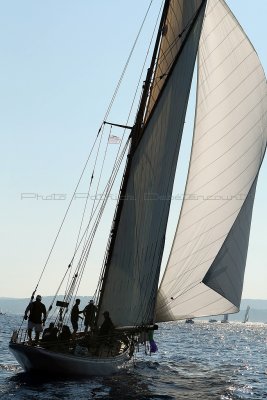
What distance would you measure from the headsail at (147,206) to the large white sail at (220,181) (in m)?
0.93

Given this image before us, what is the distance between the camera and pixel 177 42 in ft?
104

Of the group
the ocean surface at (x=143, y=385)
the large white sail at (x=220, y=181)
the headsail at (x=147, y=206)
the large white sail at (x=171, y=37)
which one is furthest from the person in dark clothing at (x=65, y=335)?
the large white sail at (x=171, y=37)

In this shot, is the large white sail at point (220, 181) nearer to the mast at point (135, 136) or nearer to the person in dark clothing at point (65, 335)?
the mast at point (135, 136)

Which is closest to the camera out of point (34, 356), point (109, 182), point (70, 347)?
point (34, 356)

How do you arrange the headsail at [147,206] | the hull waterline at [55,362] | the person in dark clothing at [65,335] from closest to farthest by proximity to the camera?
the hull waterline at [55,362], the person in dark clothing at [65,335], the headsail at [147,206]

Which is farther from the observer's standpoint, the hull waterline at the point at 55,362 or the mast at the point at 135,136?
the mast at the point at 135,136

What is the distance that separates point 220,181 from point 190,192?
4.71ft

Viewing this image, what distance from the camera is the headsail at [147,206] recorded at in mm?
29906

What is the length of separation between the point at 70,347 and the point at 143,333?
17.0ft

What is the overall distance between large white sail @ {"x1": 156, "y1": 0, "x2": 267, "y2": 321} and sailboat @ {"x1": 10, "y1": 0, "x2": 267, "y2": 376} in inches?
1.7

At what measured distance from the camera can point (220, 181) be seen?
29.7 metres

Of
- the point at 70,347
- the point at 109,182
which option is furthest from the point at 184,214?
the point at 70,347

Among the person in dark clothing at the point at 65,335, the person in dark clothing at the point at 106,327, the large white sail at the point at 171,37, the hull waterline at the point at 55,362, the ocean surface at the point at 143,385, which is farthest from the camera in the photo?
the large white sail at the point at 171,37

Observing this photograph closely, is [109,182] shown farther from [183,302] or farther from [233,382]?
[233,382]
